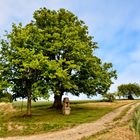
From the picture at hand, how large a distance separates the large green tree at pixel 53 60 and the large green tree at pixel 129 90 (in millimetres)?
57265

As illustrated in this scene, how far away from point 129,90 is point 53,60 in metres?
75.2

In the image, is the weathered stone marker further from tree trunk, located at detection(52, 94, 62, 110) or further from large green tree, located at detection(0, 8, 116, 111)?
tree trunk, located at detection(52, 94, 62, 110)

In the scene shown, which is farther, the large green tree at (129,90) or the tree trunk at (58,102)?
the large green tree at (129,90)

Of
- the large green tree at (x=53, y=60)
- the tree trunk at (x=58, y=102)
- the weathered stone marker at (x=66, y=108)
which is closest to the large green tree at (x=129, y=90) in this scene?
the large green tree at (x=53, y=60)

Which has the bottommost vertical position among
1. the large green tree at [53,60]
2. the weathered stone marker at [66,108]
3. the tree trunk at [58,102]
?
the weathered stone marker at [66,108]

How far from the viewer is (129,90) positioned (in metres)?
125

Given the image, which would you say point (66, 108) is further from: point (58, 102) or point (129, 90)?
point (129, 90)

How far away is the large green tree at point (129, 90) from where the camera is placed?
124312 mm

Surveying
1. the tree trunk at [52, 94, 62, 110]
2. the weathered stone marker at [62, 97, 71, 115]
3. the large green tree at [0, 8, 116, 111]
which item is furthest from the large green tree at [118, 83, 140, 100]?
the weathered stone marker at [62, 97, 71, 115]

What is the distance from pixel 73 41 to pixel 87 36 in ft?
36.3

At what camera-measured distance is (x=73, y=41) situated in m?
59.7

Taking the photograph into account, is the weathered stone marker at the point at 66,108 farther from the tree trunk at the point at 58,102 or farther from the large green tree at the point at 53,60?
the tree trunk at the point at 58,102

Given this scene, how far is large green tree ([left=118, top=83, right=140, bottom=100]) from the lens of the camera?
12431 cm

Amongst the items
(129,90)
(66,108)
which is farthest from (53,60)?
(129,90)
